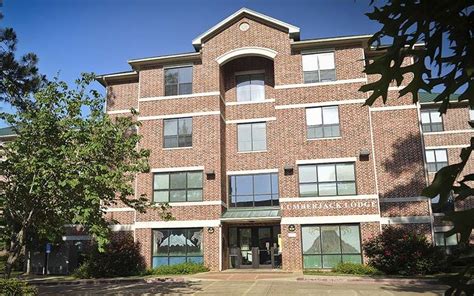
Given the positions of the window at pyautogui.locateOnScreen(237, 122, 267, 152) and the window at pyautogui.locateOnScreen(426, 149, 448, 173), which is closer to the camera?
the window at pyautogui.locateOnScreen(237, 122, 267, 152)

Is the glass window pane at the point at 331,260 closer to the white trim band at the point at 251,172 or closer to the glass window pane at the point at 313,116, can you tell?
the white trim band at the point at 251,172

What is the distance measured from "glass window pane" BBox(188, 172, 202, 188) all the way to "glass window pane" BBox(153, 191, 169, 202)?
145cm

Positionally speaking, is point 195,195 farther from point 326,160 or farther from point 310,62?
point 310,62

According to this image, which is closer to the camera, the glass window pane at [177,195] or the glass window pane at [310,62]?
the glass window pane at [177,195]

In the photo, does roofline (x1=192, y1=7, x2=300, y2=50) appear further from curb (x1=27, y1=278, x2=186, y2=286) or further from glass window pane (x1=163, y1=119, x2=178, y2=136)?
curb (x1=27, y1=278, x2=186, y2=286)

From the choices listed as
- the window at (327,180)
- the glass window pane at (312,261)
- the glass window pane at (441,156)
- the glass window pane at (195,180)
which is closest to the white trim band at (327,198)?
the window at (327,180)

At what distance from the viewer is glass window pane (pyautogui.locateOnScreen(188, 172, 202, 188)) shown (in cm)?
2422

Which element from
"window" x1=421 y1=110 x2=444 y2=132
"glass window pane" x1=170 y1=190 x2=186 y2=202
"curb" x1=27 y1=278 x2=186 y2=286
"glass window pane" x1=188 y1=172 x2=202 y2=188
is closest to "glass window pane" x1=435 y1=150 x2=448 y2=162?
"window" x1=421 y1=110 x2=444 y2=132

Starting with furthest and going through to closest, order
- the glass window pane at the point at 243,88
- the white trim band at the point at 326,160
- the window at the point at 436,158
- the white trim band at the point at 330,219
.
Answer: the window at the point at 436,158, the glass window pane at the point at 243,88, the white trim band at the point at 326,160, the white trim band at the point at 330,219

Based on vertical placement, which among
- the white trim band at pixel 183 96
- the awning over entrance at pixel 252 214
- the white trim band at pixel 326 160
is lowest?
the awning over entrance at pixel 252 214

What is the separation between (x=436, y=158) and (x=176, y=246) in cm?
2114

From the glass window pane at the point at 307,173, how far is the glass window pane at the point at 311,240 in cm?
253

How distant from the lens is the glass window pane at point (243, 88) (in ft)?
85.9

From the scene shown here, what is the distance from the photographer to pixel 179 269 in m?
22.3
